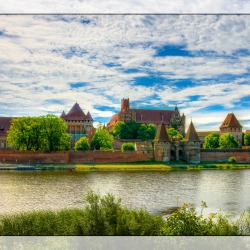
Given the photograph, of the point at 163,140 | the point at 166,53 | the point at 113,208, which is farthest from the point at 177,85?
the point at 163,140

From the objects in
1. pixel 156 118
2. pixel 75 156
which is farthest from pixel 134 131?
pixel 75 156

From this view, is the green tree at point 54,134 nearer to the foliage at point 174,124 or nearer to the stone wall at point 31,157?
the stone wall at point 31,157

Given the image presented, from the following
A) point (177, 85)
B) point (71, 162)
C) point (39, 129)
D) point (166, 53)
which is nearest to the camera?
point (166, 53)

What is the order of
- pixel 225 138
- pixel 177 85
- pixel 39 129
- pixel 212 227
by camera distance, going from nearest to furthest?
pixel 212 227 → pixel 177 85 → pixel 39 129 → pixel 225 138

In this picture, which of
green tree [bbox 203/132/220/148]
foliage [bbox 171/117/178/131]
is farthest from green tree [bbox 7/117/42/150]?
green tree [bbox 203/132/220/148]

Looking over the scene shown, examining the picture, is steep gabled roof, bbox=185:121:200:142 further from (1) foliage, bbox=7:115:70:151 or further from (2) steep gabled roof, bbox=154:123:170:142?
(1) foliage, bbox=7:115:70:151

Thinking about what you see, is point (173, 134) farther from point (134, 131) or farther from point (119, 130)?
point (119, 130)

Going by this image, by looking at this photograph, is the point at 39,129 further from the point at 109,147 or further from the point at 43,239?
the point at 43,239

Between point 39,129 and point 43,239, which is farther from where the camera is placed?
point 39,129
